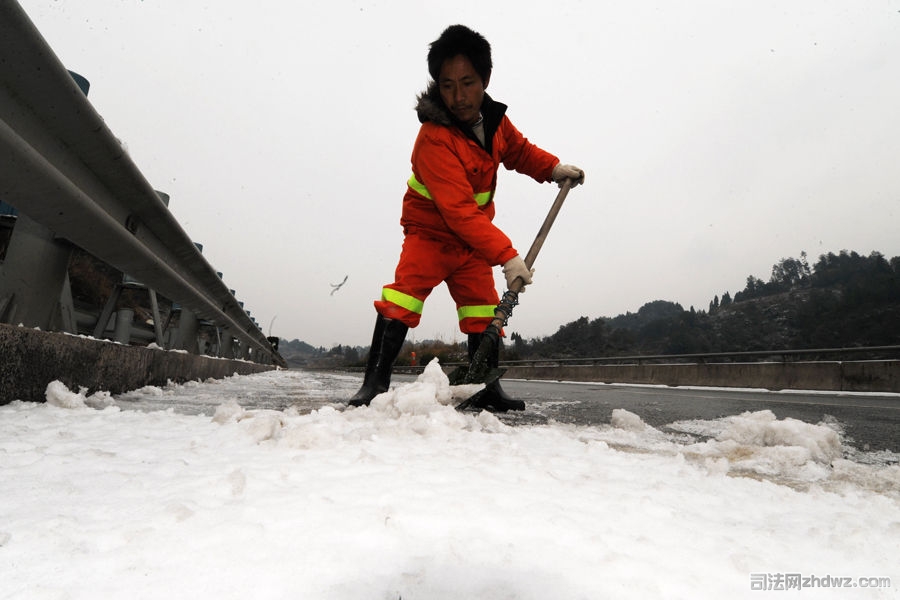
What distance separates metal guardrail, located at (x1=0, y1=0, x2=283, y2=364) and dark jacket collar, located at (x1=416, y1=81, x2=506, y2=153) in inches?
62.0

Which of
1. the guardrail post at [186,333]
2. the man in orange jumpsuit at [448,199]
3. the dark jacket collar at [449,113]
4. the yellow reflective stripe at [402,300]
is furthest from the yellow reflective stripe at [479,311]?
the guardrail post at [186,333]

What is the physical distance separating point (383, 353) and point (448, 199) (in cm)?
102

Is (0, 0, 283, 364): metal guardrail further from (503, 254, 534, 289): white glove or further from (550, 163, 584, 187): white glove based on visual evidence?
(550, 163, 584, 187): white glove

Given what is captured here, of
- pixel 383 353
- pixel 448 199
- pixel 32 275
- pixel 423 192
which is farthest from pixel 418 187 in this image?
pixel 32 275

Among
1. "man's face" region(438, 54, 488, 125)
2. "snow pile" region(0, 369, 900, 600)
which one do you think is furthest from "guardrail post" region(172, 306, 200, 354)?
"snow pile" region(0, 369, 900, 600)

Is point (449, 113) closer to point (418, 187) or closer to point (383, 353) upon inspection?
point (418, 187)

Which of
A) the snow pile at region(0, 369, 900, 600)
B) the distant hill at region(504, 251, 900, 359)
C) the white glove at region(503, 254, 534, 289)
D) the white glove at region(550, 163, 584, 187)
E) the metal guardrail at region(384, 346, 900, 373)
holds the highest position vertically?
the distant hill at region(504, 251, 900, 359)

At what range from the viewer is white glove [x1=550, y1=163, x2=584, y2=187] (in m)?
3.77

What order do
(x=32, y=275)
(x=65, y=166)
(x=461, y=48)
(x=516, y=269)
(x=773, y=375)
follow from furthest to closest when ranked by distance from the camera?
1. (x=773, y=375)
2. (x=461, y=48)
3. (x=516, y=269)
4. (x=32, y=275)
5. (x=65, y=166)

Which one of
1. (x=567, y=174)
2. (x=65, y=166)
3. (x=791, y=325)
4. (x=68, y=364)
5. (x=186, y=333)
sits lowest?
(x=68, y=364)

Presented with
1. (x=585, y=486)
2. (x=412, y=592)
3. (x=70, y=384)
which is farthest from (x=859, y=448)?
(x=70, y=384)

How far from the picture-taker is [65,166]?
1.66 meters

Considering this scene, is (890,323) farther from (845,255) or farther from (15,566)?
(15,566)

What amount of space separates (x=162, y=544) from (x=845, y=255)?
100.0m
